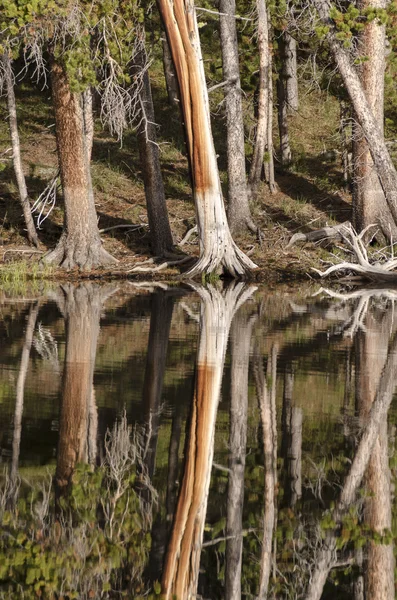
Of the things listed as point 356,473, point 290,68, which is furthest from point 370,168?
point 356,473

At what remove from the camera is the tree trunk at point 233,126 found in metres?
24.7

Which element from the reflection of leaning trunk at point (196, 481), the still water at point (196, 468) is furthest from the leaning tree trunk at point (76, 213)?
the reflection of leaning trunk at point (196, 481)

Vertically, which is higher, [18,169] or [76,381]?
[18,169]

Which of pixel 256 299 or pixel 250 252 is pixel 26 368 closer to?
pixel 256 299

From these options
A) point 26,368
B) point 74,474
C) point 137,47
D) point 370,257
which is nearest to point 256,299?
point 370,257

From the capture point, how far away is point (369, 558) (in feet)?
17.3

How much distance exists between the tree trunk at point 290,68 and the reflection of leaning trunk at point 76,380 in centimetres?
1649

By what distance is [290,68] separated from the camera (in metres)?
33.6

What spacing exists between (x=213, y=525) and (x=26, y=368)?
14.9 feet

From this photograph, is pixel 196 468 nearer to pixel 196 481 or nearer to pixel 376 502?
pixel 196 481

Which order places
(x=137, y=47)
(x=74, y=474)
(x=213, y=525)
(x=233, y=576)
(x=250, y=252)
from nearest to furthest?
(x=233, y=576) → (x=213, y=525) → (x=74, y=474) → (x=137, y=47) → (x=250, y=252)

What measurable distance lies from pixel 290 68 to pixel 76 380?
2607 cm

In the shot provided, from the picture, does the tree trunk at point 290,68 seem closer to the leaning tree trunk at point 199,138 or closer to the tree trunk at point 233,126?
the tree trunk at point 233,126

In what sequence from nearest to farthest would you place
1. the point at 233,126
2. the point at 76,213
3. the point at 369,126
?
the point at 369,126, the point at 76,213, the point at 233,126
